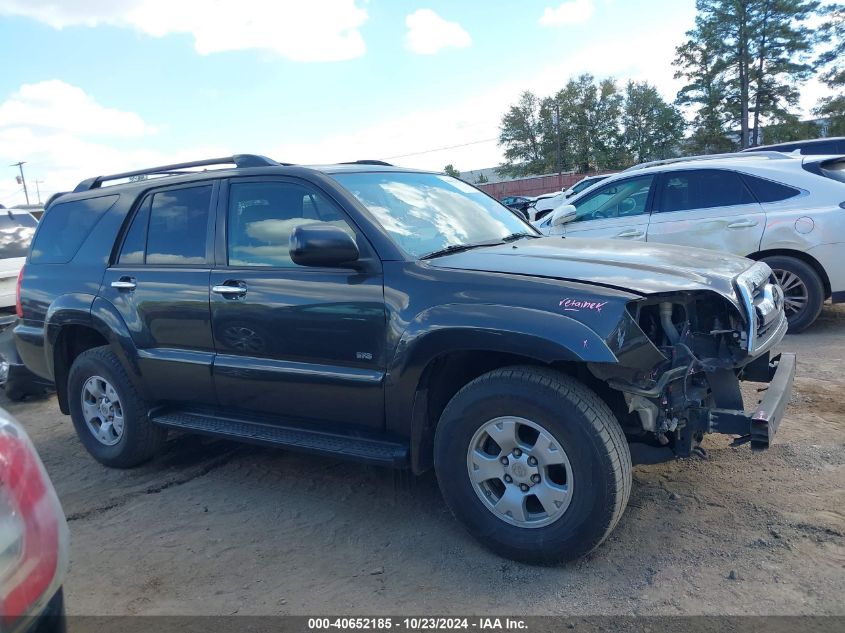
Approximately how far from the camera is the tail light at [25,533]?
59.3 inches

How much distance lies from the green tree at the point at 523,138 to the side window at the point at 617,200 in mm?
53310

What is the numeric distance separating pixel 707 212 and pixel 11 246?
841cm

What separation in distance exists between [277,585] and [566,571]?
1.31 m

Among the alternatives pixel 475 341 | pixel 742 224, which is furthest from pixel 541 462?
pixel 742 224

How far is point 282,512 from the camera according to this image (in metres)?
3.76

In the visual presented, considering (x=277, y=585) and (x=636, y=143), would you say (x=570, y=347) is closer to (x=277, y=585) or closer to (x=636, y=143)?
(x=277, y=585)

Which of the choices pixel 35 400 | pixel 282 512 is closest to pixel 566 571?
pixel 282 512

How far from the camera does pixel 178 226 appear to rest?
423 cm

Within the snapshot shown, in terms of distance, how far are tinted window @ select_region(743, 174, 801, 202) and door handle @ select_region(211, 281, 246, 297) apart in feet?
17.8

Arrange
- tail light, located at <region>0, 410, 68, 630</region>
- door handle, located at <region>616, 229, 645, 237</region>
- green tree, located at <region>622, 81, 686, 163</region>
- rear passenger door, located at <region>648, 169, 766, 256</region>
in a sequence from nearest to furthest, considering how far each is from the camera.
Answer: tail light, located at <region>0, 410, 68, 630</region>
rear passenger door, located at <region>648, 169, 766, 256</region>
door handle, located at <region>616, 229, 645, 237</region>
green tree, located at <region>622, 81, 686, 163</region>

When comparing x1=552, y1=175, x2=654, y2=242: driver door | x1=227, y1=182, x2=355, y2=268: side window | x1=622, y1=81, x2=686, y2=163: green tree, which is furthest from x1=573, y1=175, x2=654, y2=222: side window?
x1=622, y1=81, x2=686, y2=163: green tree

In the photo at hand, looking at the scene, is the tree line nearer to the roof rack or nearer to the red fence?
the red fence

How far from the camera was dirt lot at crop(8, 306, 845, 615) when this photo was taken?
2.75m

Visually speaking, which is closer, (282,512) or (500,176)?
(282,512)
